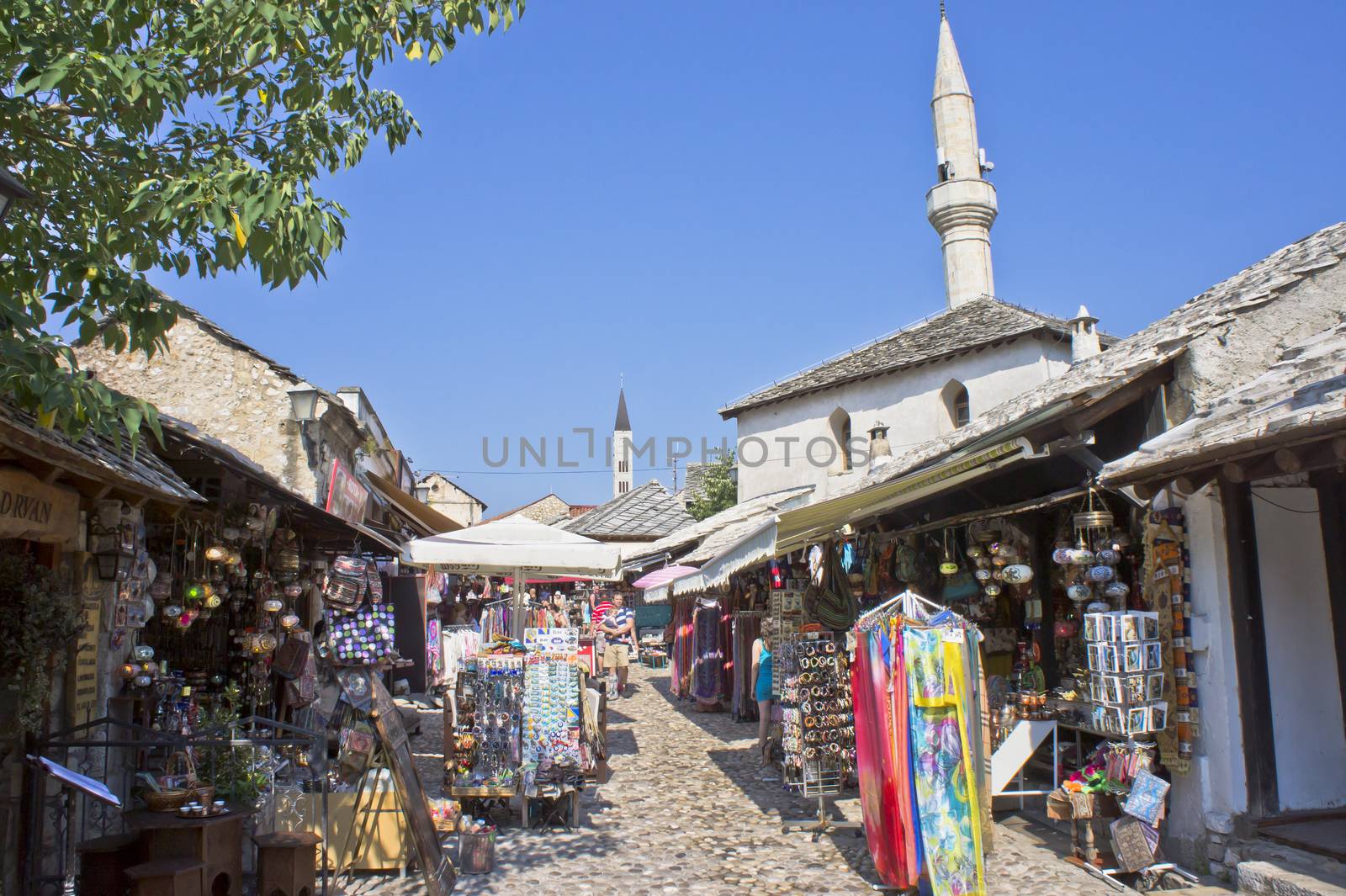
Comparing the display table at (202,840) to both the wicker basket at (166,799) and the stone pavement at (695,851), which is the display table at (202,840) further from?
the stone pavement at (695,851)

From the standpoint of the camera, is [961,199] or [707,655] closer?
[707,655]

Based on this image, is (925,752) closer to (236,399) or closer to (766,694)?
(766,694)

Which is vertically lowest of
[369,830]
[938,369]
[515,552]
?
[369,830]

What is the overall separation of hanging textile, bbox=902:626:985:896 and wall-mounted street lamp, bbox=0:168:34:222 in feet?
17.9

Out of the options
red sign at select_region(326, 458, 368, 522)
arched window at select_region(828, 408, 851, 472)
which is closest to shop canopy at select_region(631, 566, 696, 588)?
red sign at select_region(326, 458, 368, 522)

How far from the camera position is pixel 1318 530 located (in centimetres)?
699

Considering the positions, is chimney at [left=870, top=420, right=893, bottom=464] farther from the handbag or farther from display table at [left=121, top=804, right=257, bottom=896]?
display table at [left=121, top=804, right=257, bottom=896]

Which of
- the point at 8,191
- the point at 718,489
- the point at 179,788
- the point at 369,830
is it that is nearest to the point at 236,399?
the point at 369,830

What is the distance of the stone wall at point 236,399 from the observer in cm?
1384

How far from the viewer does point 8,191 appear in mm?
3887

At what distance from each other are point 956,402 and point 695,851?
60.9ft

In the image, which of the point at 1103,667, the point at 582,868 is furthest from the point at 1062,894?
the point at 582,868

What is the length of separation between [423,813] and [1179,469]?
18.0 ft

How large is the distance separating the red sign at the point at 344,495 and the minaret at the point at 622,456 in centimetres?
7264
